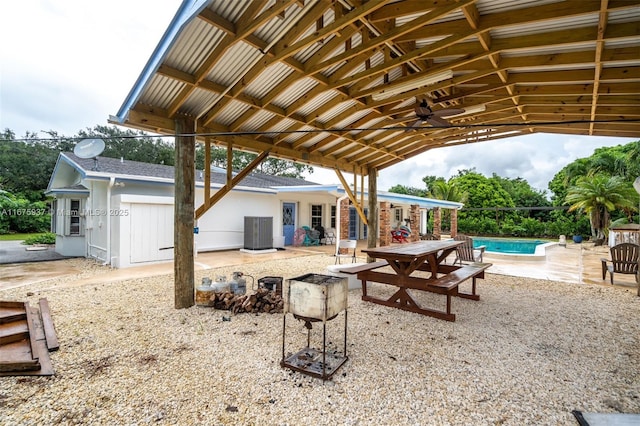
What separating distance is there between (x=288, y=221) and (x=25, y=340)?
33.7ft

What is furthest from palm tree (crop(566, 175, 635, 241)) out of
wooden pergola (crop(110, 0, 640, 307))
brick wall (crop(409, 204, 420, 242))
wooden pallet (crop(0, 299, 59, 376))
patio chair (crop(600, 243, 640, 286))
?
wooden pallet (crop(0, 299, 59, 376))

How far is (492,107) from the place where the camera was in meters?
5.36

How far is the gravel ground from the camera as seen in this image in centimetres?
216

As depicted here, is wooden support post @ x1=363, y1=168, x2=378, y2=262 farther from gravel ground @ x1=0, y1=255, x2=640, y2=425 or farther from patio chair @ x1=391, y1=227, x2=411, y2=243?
patio chair @ x1=391, y1=227, x2=411, y2=243

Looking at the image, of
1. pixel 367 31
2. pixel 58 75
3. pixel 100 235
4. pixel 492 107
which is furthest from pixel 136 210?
pixel 58 75

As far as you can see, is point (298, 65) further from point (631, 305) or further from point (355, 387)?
point (631, 305)

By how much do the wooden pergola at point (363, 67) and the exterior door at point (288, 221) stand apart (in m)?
7.09

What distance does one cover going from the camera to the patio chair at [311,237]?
43.2ft

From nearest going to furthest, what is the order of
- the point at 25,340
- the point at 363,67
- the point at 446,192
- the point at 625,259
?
1. the point at 25,340
2. the point at 363,67
3. the point at 625,259
4. the point at 446,192

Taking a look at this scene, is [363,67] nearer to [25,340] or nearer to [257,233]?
[25,340]

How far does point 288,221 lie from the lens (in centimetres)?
1326

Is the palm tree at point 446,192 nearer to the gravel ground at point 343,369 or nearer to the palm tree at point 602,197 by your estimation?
the palm tree at point 602,197

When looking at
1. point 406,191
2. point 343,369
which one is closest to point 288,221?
point 343,369

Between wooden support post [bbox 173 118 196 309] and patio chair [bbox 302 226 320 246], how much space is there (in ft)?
28.6
